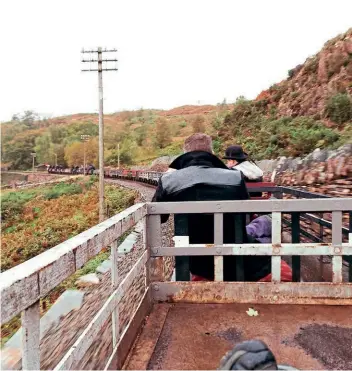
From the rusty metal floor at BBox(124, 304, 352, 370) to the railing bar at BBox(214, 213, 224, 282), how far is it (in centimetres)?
27

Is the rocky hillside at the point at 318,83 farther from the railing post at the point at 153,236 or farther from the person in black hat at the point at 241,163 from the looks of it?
the railing post at the point at 153,236

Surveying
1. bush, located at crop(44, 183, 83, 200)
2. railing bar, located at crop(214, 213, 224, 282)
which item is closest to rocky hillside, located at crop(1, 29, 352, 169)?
railing bar, located at crop(214, 213, 224, 282)

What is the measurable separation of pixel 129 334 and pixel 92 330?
0.88 m

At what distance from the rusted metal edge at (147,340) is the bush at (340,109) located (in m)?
21.4

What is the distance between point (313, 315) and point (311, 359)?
2.53ft

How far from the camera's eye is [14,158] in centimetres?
14400

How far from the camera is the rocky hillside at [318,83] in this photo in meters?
29.0

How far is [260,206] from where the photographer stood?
11.4 ft

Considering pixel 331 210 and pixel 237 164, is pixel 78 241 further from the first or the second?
pixel 237 164

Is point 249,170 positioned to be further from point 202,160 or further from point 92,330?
point 92,330

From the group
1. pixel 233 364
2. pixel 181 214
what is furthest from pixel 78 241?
pixel 181 214

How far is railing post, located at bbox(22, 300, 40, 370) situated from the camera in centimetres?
137

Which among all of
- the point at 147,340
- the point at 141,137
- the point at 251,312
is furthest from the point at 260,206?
the point at 141,137

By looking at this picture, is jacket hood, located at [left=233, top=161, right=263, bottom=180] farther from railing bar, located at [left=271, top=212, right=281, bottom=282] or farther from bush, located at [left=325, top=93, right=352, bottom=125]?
bush, located at [left=325, top=93, right=352, bottom=125]
